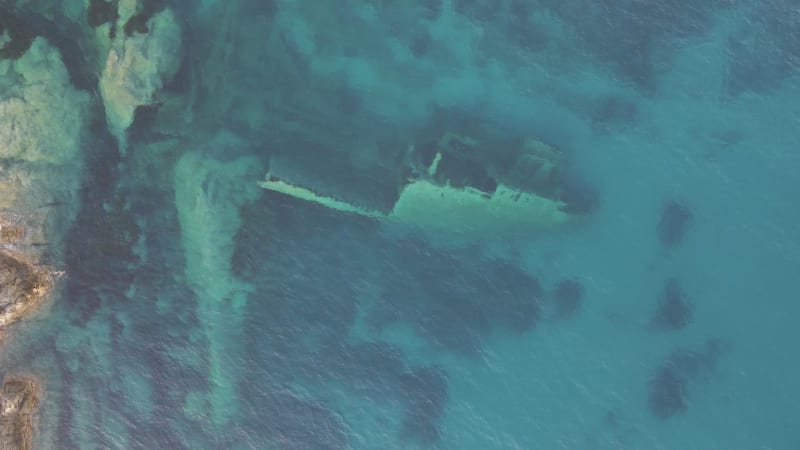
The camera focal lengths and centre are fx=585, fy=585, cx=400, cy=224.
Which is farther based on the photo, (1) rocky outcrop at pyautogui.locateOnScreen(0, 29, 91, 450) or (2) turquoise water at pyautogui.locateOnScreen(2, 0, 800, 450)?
(2) turquoise water at pyautogui.locateOnScreen(2, 0, 800, 450)

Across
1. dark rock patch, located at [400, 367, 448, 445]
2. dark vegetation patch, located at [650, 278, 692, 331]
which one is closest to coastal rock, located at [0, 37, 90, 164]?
dark rock patch, located at [400, 367, 448, 445]

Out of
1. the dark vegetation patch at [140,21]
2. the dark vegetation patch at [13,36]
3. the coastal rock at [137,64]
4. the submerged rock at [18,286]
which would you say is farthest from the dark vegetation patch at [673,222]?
the dark vegetation patch at [13,36]

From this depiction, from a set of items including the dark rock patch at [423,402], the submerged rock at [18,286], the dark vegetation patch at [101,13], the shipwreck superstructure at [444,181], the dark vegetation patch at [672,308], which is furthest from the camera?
the dark vegetation patch at [672,308]

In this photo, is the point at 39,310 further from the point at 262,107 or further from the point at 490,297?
the point at 490,297

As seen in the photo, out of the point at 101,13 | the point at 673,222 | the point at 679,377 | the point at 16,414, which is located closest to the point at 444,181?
the point at 673,222

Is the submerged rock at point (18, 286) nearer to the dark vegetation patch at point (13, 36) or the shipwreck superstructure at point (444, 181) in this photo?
the dark vegetation patch at point (13, 36)

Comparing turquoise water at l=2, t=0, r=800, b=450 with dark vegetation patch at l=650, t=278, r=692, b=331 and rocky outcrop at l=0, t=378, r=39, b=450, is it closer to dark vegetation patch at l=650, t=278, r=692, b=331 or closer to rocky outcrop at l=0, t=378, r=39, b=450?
dark vegetation patch at l=650, t=278, r=692, b=331

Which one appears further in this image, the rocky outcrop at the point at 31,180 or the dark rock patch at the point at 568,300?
the dark rock patch at the point at 568,300

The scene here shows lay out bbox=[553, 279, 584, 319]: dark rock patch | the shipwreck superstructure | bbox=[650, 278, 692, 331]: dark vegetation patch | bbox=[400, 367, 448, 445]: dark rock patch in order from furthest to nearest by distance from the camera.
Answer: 1. bbox=[650, 278, 692, 331]: dark vegetation patch
2. bbox=[553, 279, 584, 319]: dark rock patch
3. bbox=[400, 367, 448, 445]: dark rock patch
4. the shipwreck superstructure
